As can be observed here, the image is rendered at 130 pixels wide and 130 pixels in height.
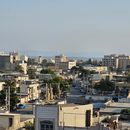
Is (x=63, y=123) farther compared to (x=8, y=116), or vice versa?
(x=8, y=116)

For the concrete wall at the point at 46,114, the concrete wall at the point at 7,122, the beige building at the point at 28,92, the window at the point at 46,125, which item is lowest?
the beige building at the point at 28,92

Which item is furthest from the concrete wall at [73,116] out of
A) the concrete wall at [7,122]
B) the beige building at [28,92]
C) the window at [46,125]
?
the beige building at [28,92]

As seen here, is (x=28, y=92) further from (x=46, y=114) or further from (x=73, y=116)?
(x=46, y=114)

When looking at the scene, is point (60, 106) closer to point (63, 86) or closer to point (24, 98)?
point (24, 98)

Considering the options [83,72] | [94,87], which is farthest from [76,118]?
[83,72]

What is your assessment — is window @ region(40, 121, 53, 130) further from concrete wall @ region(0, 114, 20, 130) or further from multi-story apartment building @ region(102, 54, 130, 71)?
multi-story apartment building @ region(102, 54, 130, 71)

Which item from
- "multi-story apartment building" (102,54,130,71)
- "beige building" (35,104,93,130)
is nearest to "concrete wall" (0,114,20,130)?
"beige building" (35,104,93,130)

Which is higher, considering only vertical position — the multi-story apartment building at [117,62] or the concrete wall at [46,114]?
the concrete wall at [46,114]

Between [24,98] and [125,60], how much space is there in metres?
126

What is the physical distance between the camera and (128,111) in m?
33.3

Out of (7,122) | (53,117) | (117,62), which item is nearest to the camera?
(53,117)

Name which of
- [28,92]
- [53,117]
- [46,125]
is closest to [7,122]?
[46,125]

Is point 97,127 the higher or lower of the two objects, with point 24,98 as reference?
higher

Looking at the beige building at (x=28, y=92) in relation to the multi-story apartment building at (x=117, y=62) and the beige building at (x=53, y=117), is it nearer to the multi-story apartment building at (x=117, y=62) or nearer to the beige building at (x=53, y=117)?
the beige building at (x=53, y=117)
